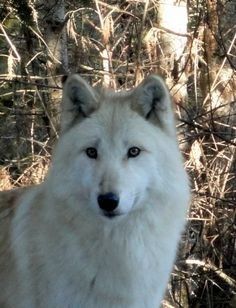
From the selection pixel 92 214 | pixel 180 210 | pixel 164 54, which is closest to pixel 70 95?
pixel 92 214

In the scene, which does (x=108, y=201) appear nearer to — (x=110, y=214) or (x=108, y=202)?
(x=108, y=202)

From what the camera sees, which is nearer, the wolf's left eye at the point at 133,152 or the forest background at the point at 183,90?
the wolf's left eye at the point at 133,152

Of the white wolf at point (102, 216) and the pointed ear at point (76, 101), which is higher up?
the pointed ear at point (76, 101)

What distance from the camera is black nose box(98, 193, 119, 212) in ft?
12.1

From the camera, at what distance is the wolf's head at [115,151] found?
3809mm

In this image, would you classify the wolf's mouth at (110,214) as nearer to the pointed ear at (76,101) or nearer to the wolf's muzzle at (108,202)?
the wolf's muzzle at (108,202)

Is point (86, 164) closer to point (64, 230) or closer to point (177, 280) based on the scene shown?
point (64, 230)

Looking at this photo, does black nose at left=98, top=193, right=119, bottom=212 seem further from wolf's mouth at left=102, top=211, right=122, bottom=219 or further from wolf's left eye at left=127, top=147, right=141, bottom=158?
wolf's left eye at left=127, top=147, right=141, bottom=158

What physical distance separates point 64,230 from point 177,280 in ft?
13.7

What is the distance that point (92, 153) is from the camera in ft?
13.1

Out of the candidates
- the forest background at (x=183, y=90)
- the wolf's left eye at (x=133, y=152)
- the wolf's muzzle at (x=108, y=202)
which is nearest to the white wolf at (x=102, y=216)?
the wolf's left eye at (x=133, y=152)

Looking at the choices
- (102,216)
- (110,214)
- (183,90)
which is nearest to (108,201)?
(110,214)

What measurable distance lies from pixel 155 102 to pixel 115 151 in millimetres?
548

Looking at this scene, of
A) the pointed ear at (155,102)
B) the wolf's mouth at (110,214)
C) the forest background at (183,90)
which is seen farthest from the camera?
the forest background at (183,90)
